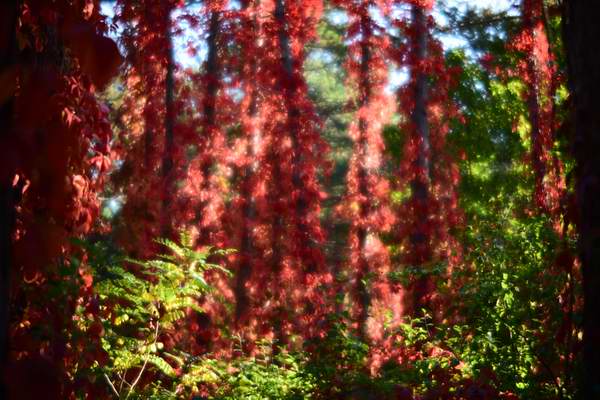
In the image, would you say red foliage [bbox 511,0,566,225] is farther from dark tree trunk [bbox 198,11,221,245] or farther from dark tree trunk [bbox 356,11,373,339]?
dark tree trunk [bbox 198,11,221,245]

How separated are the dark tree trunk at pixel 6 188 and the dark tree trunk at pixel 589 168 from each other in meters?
1.88

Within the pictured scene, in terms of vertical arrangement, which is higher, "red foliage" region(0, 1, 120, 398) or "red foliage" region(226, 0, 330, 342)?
"red foliage" region(226, 0, 330, 342)

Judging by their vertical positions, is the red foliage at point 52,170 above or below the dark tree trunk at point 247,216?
below

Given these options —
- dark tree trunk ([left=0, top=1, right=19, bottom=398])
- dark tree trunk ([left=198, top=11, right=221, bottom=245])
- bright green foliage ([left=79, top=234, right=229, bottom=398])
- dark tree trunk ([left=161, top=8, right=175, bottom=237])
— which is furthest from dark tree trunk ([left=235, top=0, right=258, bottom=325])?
dark tree trunk ([left=0, top=1, right=19, bottom=398])

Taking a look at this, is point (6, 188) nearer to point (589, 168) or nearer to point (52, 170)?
point (52, 170)

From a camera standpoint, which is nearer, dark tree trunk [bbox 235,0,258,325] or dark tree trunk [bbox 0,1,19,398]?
dark tree trunk [bbox 0,1,19,398]

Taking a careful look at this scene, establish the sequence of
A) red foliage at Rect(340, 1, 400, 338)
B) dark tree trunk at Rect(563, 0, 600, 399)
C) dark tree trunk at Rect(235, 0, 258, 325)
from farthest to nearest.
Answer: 1. dark tree trunk at Rect(235, 0, 258, 325)
2. red foliage at Rect(340, 1, 400, 338)
3. dark tree trunk at Rect(563, 0, 600, 399)

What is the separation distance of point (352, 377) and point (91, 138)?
3.59 m

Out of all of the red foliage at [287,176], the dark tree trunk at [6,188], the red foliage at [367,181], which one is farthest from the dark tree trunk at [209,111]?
the dark tree trunk at [6,188]

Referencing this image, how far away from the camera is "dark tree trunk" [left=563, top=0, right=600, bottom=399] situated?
8.34 feet

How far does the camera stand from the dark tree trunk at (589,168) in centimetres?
254

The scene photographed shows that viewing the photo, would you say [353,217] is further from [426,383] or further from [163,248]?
[426,383]

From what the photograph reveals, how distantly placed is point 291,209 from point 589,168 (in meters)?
14.4

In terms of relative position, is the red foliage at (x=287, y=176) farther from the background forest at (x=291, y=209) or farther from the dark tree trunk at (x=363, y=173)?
the dark tree trunk at (x=363, y=173)
